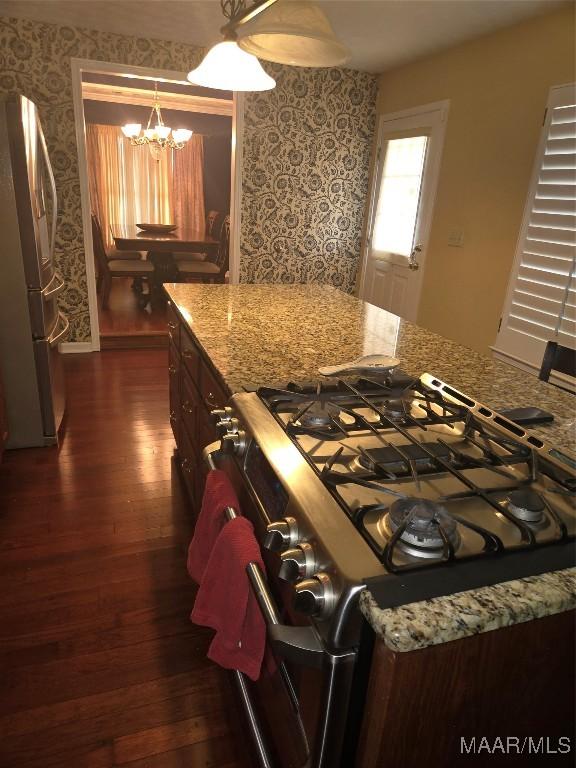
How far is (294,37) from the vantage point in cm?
138

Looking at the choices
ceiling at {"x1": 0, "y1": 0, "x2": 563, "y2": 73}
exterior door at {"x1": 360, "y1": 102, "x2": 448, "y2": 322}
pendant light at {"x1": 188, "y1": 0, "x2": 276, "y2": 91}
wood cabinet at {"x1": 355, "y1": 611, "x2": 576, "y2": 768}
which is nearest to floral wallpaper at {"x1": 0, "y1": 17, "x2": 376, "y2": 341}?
ceiling at {"x1": 0, "y1": 0, "x2": 563, "y2": 73}

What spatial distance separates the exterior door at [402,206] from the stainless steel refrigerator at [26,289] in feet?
8.73

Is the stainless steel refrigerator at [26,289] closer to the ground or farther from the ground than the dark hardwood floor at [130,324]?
farther from the ground

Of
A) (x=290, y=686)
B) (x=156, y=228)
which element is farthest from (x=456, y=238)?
(x=156, y=228)

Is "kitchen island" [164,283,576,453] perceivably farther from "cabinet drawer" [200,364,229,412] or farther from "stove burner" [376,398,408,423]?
"stove burner" [376,398,408,423]

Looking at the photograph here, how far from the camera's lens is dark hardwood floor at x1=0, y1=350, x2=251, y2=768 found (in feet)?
4.40

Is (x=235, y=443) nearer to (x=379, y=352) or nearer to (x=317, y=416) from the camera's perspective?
(x=317, y=416)

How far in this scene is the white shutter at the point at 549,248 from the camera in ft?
8.68

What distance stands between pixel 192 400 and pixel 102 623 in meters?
0.84

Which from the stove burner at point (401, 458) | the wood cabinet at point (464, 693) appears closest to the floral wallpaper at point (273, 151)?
the stove burner at point (401, 458)

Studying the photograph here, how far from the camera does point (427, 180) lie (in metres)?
3.84

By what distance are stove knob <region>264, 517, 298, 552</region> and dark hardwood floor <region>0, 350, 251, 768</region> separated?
2.99 feet

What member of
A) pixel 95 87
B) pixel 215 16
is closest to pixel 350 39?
pixel 215 16

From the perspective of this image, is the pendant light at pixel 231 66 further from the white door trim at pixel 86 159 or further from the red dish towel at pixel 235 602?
the white door trim at pixel 86 159
